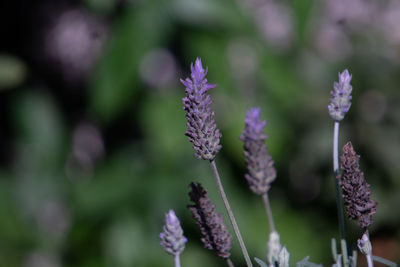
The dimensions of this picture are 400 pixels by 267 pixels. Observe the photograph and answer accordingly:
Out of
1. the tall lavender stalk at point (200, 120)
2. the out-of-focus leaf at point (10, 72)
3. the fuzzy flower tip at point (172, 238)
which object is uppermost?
the out-of-focus leaf at point (10, 72)

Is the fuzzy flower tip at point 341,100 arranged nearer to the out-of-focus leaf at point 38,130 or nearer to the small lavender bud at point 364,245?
the small lavender bud at point 364,245

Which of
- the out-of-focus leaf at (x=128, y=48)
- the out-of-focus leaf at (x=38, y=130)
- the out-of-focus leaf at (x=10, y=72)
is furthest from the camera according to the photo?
the out-of-focus leaf at (x=38, y=130)

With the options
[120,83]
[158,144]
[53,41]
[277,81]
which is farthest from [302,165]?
[53,41]

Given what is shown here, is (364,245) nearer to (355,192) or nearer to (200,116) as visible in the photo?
(355,192)

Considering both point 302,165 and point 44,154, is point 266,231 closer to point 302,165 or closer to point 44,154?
point 302,165

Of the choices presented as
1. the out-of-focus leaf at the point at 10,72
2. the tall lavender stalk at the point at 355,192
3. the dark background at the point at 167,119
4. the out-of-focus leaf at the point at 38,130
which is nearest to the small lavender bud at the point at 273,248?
the tall lavender stalk at the point at 355,192

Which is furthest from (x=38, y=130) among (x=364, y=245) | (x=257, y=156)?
(x=364, y=245)

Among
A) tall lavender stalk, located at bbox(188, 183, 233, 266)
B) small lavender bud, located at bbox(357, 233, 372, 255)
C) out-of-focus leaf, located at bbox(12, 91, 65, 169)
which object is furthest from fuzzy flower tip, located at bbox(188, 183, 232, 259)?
out-of-focus leaf, located at bbox(12, 91, 65, 169)
